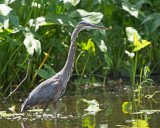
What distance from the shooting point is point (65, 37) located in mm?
8492

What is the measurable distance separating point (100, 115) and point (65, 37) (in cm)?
311

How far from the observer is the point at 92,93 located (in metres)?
7.75

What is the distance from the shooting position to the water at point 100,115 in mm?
5172

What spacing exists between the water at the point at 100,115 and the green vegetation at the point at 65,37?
723 mm

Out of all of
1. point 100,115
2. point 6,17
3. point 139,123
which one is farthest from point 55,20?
point 139,123

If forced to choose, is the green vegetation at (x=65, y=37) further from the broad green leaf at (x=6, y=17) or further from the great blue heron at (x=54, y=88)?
the great blue heron at (x=54, y=88)

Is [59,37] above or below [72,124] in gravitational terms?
above

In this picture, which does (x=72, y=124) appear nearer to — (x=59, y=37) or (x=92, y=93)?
(x=92, y=93)

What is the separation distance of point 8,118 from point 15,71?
6.20 feet

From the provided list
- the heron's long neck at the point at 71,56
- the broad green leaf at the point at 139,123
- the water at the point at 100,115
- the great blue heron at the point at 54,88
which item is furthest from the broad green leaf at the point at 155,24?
the broad green leaf at the point at 139,123

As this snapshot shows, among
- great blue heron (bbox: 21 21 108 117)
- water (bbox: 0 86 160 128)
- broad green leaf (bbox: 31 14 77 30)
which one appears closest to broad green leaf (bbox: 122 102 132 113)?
water (bbox: 0 86 160 128)

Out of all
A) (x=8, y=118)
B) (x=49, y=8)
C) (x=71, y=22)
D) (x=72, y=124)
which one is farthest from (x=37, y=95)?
(x=49, y=8)

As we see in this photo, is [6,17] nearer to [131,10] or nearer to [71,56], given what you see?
[71,56]

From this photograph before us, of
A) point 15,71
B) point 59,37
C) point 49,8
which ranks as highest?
point 49,8
